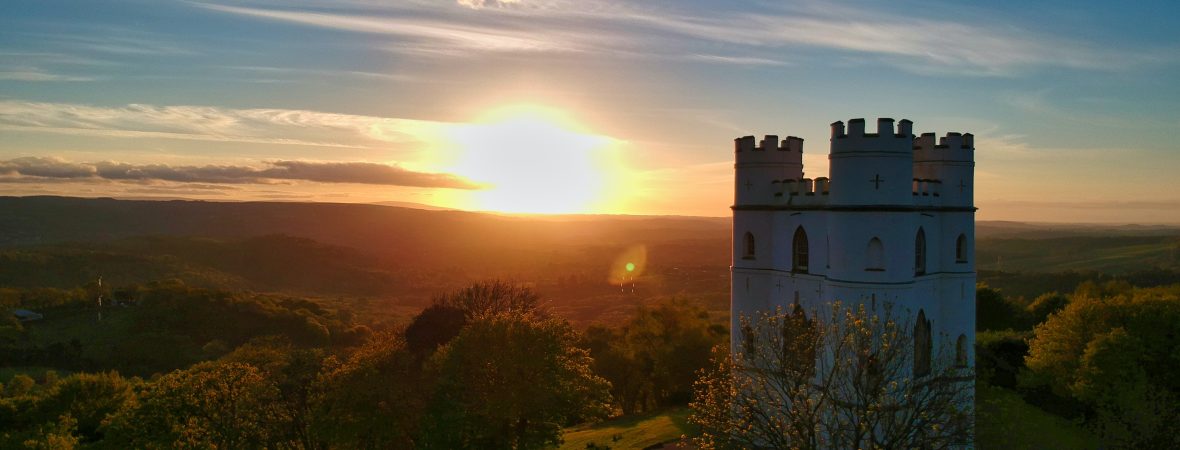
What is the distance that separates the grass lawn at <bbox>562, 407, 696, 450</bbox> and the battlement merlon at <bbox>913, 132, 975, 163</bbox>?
19.2 m

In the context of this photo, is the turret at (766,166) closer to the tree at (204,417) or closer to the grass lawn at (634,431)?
the grass lawn at (634,431)

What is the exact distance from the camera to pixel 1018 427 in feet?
97.9

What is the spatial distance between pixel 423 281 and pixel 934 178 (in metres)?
170

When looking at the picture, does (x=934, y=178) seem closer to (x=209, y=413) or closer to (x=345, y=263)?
(x=209, y=413)

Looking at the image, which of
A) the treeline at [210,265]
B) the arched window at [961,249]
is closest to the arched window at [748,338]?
the arched window at [961,249]

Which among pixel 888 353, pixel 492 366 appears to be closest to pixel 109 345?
pixel 492 366

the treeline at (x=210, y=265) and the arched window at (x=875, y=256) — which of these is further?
the treeline at (x=210, y=265)

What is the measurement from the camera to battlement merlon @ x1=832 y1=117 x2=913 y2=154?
25250 millimetres

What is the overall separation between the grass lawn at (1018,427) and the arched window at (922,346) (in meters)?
3.01

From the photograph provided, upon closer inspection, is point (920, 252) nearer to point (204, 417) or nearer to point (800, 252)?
point (800, 252)

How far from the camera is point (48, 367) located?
71000 mm

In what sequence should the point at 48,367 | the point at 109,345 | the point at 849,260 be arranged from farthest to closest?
the point at 109,345 < the point at 48,367 < the point at 849,260

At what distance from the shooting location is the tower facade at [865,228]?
25266 mm

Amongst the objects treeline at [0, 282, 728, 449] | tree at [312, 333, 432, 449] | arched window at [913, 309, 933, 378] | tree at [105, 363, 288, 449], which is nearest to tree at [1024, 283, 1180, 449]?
arched window at [913, 309, 933, 378]
